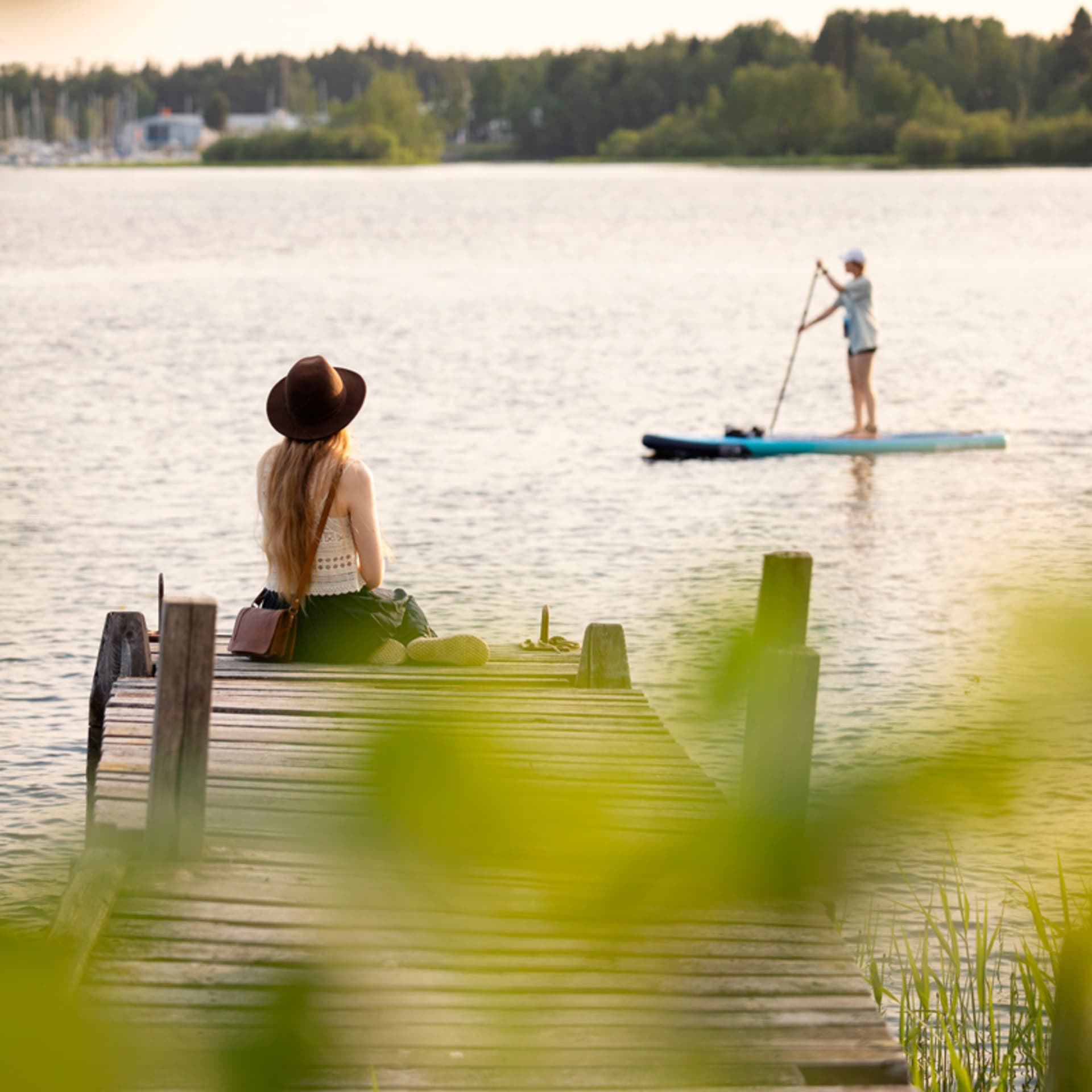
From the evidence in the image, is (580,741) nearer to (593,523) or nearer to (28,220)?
(593,523)

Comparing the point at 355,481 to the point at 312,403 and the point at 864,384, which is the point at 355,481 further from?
the point at 864,384

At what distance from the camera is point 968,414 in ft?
85.4

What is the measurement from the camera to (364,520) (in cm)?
689

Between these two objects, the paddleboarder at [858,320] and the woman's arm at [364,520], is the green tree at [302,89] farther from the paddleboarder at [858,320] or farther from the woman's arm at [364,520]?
the paddleboarder at [858,320]

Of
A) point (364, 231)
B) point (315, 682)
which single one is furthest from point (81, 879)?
point (364, 231)

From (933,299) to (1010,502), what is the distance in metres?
30.1

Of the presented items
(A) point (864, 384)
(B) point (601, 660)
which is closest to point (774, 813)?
(B) point (601, 660)

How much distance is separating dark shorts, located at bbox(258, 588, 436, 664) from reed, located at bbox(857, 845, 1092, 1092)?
2335 millimetres

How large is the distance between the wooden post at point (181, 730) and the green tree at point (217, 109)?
260 cm

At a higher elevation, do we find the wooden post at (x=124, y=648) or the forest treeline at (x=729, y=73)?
the forest treeline at (x=729, y=73)

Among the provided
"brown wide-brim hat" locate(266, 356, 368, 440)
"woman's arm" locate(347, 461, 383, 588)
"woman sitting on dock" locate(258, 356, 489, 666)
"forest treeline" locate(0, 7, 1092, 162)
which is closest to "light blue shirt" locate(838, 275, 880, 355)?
"woman sitting on dock" locate(258, 356, 489, 666)

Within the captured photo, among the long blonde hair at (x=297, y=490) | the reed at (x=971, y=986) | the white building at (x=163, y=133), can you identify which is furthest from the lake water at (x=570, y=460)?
the long blonde hair at (x=297, y=490)

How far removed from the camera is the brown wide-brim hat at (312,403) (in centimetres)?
667

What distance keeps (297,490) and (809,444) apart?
1412cm
